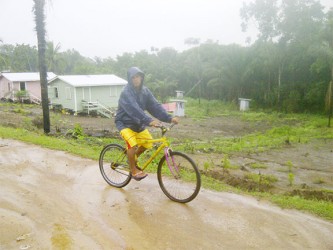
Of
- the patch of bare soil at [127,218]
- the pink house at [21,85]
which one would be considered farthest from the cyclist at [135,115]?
the pink house at [21,85]

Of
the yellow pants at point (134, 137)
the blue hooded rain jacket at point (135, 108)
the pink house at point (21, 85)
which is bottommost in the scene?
the yellow pants at point (134, 137)

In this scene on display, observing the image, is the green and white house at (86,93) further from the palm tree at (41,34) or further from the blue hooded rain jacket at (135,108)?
the blue hooded rain jacket at (135,108)

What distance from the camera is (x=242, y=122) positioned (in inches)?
1004

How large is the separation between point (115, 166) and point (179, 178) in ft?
4.15

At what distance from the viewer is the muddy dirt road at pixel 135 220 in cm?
364

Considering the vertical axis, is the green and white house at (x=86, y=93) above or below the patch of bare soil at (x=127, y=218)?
above

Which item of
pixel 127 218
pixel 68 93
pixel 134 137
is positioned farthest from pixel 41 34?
pixel 68 93

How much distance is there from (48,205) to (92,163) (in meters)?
2.40

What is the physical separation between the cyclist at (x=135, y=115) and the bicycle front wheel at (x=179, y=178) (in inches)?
14.9

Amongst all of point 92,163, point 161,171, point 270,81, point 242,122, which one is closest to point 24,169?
point 92,163

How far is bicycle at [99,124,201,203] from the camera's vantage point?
474 cm

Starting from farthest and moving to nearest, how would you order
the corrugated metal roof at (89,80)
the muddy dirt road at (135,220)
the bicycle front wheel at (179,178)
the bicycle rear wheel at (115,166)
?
the corrugated metal roof at (89,80), the bicycle rear wheel at (115,166), the bicycle front wheel at (179,178), the muddy dirt road at (135,220)

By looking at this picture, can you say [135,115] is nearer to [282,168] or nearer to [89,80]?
[282,168]

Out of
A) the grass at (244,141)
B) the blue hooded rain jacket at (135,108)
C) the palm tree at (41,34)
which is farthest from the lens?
the palm tree at (41,34)
